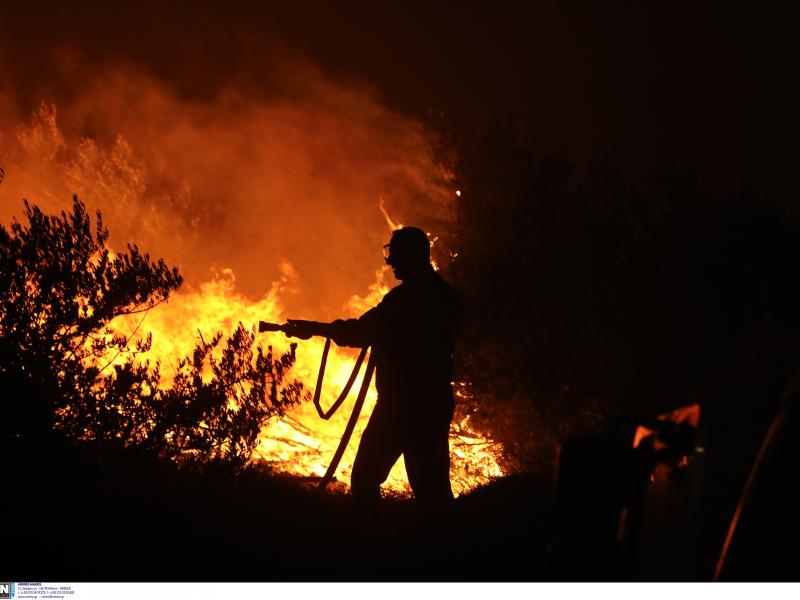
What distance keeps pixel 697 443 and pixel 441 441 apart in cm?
377

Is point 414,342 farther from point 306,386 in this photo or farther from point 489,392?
point 306,386

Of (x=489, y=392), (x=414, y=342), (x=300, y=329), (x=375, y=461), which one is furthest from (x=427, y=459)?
(x=489, y=392)

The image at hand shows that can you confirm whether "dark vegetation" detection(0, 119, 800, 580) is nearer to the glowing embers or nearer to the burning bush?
the burning bush

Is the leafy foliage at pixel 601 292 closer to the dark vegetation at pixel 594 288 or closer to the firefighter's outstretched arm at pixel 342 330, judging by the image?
the dark vegetation at pixel 594 288

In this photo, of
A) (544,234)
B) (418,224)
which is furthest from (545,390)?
(418,224)

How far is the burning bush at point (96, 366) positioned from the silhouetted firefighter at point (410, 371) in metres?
2.33

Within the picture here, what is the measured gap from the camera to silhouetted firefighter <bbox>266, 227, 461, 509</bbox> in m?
6.03

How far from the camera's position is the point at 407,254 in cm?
Answer: 626

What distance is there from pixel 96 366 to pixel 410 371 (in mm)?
3602

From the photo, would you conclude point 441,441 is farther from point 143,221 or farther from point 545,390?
point 143,221

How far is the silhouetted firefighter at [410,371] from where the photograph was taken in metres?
6.03

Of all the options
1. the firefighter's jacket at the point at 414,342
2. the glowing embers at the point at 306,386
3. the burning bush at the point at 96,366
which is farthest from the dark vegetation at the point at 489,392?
the glowing embers at the point at 306,386

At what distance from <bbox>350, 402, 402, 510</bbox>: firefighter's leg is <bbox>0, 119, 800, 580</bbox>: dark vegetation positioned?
247mm

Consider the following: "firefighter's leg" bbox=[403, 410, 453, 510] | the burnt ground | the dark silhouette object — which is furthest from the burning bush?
the dark silhouette object
